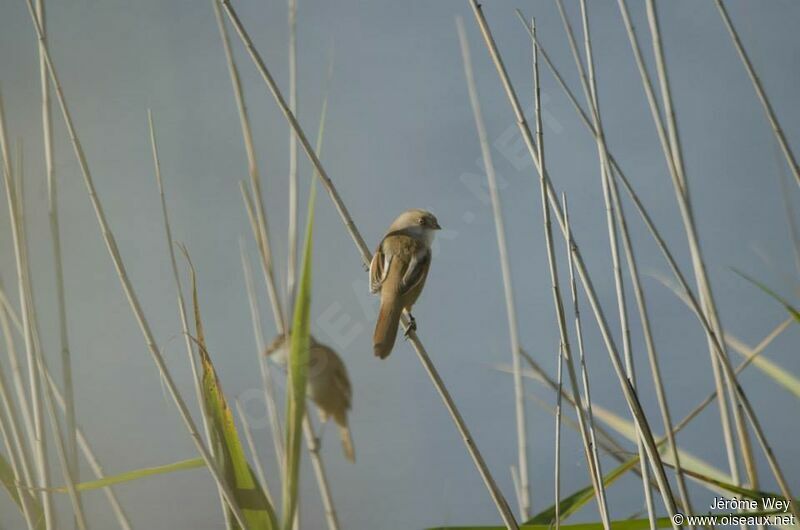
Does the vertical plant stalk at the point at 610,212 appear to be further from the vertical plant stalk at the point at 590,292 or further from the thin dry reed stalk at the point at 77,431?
the thin dry reed stalk at the point at 77,431

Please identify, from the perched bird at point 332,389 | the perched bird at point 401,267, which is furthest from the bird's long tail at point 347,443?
the perched bird at point 401,267

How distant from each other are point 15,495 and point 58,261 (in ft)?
1.30

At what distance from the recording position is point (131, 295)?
1.12 metres

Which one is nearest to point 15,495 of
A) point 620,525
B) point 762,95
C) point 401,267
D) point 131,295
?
point 131,295

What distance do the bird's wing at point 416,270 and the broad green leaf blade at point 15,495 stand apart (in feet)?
2.49

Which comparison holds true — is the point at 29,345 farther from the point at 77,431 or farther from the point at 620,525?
the point at 620,525

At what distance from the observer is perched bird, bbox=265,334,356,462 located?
2.38m

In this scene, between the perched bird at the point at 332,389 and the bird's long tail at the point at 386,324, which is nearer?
the bird's long tail at the point at 386,324

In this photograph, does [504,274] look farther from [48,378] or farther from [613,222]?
[48,378]

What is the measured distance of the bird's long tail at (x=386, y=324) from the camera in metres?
1.42

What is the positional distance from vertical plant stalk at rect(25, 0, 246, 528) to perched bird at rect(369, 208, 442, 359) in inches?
18.9

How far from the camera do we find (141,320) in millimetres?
1118

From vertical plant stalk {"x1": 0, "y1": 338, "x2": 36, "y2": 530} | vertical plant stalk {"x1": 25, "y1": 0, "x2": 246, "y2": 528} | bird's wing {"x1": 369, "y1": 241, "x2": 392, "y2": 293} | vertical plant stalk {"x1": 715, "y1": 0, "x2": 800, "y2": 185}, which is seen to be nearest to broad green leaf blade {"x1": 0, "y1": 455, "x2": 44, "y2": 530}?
vertical plant stalk {"x1": 0, "y1": 338, "x2": 36, "y2": 530}

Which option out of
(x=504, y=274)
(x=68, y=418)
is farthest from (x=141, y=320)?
(x=504, y=274)
